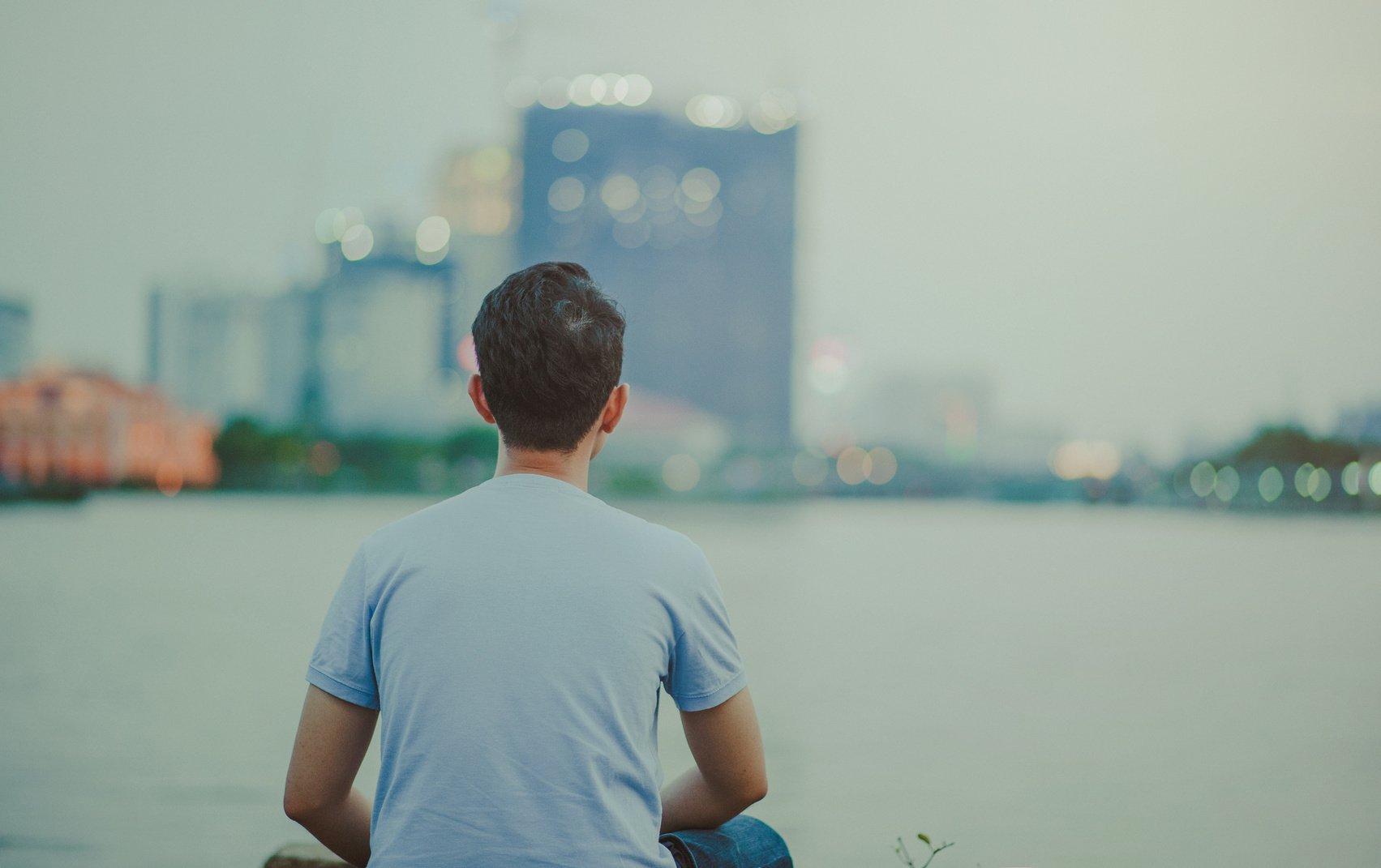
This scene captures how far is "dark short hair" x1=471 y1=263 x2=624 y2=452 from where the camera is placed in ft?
3.51

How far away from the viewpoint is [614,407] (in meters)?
1.19

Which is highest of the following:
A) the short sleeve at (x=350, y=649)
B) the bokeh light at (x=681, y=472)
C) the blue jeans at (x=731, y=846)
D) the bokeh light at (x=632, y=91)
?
the bokeh light at (x=632, y=91)

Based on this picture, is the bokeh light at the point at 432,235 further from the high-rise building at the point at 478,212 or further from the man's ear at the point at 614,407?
the man's ear at the point at 614,407

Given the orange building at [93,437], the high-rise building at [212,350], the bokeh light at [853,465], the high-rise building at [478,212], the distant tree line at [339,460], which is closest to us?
the orange building at [93,437]

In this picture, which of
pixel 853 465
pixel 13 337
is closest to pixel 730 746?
pixel 13 337

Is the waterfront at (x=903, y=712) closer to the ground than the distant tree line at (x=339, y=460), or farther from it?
farther from it

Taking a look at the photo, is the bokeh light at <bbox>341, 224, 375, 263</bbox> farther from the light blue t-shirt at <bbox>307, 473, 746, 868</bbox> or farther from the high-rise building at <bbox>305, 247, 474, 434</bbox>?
the light blue t-shirt at <bbox>307, 473, 746, 868</bbox>

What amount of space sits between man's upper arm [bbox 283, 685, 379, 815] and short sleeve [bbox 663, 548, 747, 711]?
293 millimetres

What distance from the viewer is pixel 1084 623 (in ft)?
51.4

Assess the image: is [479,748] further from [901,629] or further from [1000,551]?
[1000,551]

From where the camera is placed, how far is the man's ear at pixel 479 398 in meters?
1.15

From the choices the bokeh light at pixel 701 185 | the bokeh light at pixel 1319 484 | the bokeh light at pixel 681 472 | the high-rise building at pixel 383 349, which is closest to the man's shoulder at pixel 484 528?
the bokeh light at pixel 1319 484

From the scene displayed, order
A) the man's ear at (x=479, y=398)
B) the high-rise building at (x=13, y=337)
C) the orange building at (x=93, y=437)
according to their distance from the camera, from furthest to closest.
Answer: the orange building at (x=93, y=437) → the high-rise building at (x=13, y=337) → the man's ear at (x=479, y=398)

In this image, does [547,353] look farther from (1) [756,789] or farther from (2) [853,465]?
(2) [853,465]
